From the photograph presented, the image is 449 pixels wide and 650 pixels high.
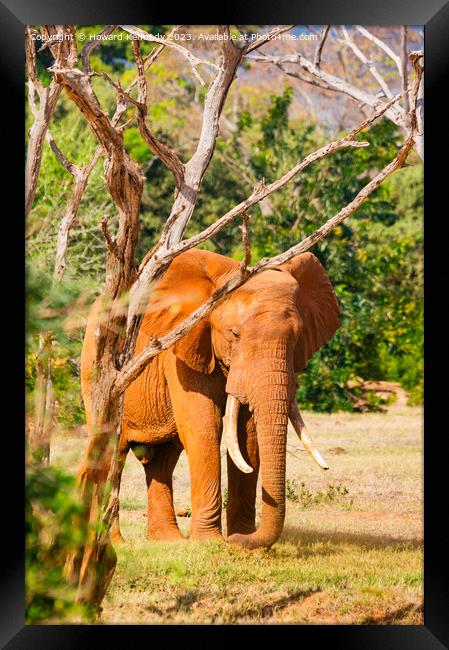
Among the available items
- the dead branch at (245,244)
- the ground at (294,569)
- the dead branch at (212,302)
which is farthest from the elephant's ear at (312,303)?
the dead branch at (245,244)

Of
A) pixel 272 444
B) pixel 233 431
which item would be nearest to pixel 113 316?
pixel 272 444

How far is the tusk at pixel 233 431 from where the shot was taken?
7421mm

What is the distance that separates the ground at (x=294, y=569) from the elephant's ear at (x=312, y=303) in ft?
2.60

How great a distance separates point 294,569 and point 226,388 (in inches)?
45.4

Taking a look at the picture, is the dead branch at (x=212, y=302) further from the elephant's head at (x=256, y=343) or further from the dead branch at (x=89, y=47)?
the dead branch at (x=89, y=47)

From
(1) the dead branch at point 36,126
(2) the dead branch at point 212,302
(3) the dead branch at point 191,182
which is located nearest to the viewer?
(2) the dead branch at point 212,302

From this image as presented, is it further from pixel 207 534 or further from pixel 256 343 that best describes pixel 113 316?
pixel 207 534

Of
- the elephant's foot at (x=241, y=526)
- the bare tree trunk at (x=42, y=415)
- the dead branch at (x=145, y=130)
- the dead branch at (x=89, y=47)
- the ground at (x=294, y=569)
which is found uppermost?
the dead branch at (x=89, y=47)

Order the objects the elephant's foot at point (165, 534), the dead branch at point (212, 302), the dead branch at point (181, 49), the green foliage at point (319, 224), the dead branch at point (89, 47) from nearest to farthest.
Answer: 1. the dead branch at point (212, 302)
2. the dead branch at point (181, 49)
3. the dead branch at point (89, 47)
4. the elephant's foot at point (165, 534)
5. the green foliage at point (319, 224)

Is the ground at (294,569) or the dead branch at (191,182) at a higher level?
the dead branch at (191,182)

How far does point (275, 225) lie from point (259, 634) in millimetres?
10254

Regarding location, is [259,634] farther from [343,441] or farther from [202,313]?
[343,441]
